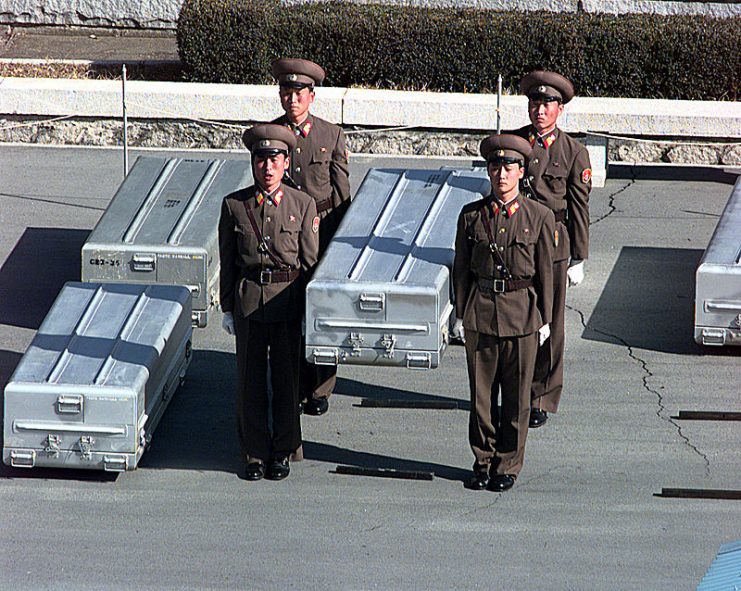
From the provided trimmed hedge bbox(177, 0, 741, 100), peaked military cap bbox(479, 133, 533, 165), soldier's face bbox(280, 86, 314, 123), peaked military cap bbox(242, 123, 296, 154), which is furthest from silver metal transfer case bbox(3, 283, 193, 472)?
trimmed hedge bbox(177, 0, 741, 100)

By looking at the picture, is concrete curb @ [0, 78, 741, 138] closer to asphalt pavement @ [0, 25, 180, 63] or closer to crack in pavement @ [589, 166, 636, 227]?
crack in pavement @ [589, 166, 636, 227]

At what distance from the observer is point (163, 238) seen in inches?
362

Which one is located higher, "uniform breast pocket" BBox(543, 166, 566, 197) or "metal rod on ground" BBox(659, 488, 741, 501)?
"uniform breast pocket" BBox(543, 166, 566, 197)

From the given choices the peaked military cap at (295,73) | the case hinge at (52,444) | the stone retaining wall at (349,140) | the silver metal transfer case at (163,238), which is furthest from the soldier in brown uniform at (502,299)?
the stone retaining wall at (349,140)

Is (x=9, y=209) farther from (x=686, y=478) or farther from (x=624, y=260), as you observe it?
(x=686, y=478)

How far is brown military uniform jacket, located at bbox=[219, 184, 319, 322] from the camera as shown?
743 cm

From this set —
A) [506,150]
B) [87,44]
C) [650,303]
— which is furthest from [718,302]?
[87,44]

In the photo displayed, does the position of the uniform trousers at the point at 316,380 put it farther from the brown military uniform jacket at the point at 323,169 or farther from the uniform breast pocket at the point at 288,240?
the uniform breast pocket at the point at 288,240

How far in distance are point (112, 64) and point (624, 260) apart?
21.5ft

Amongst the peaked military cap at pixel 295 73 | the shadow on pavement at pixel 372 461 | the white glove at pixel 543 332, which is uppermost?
the peaked military cap at pixel 295 73

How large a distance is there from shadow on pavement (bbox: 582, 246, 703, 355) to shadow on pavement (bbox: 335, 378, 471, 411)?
4.41 feet

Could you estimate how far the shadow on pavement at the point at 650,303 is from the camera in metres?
9.38

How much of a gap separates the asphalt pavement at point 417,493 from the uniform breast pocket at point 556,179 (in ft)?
4.05

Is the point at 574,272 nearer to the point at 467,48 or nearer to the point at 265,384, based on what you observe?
the point at 265,384
